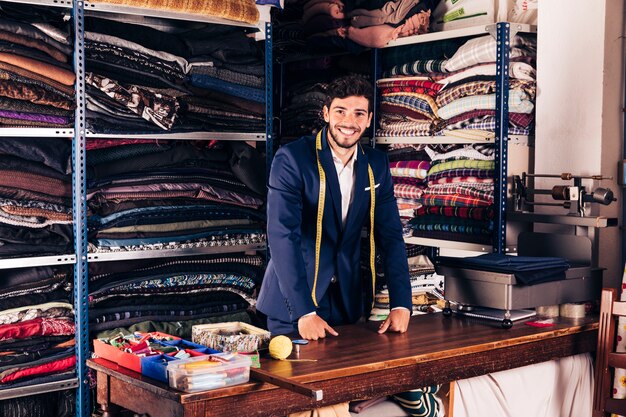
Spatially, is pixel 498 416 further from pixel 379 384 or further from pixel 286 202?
pixel 286 202

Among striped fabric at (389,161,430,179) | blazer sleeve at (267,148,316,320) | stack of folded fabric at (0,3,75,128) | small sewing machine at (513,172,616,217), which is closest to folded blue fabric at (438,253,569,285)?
small sewing machine at (513,172,616,217)

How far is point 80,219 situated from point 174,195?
19.2 inches

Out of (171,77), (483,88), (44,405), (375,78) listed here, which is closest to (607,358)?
(483,88)

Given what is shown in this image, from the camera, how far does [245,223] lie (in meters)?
4.39

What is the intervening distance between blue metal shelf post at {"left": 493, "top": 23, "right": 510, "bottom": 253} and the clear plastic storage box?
6.36 ft

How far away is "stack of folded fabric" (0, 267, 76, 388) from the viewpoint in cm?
378

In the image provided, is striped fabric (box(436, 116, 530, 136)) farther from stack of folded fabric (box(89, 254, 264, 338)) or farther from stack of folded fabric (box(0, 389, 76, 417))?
stack of folded fabric (box(0, 389, 76, 417))

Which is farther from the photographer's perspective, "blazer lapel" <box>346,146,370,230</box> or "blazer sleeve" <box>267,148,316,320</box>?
"blazer lapel" <box>346,146,370,230</box>

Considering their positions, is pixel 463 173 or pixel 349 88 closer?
pixel 349 88

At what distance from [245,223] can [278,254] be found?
112 centimetres

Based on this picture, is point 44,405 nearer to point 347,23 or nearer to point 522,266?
point 522,266

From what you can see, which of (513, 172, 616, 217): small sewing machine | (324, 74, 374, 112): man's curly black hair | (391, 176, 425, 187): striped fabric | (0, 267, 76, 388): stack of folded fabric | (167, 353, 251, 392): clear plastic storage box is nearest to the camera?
(167, 353, 251, 392): clear plastic storage box

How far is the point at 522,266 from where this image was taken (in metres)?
3.39

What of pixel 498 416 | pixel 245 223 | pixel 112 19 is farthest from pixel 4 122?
pixel 498 416
